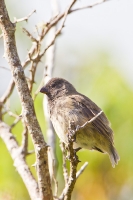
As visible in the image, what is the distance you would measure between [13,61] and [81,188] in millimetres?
2204

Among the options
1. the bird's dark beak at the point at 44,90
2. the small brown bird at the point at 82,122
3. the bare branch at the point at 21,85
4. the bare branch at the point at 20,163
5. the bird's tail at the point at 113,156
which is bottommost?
the bare branch at the point at 20,163

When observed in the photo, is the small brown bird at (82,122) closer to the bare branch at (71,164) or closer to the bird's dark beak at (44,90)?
the bird's dark beak at (44,90)

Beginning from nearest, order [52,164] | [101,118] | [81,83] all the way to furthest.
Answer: [52,164]
[101,118]
[81,83]

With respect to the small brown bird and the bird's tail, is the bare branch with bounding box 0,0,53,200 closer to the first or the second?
the small brown bird

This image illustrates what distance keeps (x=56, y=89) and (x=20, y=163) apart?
947 mm

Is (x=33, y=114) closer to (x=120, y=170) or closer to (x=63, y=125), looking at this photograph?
(x=63, y=125)

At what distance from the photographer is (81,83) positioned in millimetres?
6238

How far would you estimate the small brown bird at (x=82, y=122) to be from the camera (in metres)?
4.55

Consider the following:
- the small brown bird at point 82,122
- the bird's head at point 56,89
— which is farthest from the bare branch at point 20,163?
the bird's head at point 56,89

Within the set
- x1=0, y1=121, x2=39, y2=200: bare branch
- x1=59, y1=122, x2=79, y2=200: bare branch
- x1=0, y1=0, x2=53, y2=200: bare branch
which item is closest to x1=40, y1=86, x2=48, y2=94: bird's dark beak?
x1=0, y1=121, x2=39, y2=200: bare branch

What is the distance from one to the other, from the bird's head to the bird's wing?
0.25 metres

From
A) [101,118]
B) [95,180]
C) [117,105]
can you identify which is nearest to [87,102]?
[101,118]

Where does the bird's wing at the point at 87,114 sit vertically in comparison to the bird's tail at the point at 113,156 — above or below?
above

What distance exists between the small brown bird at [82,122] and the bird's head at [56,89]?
1.9 inches
